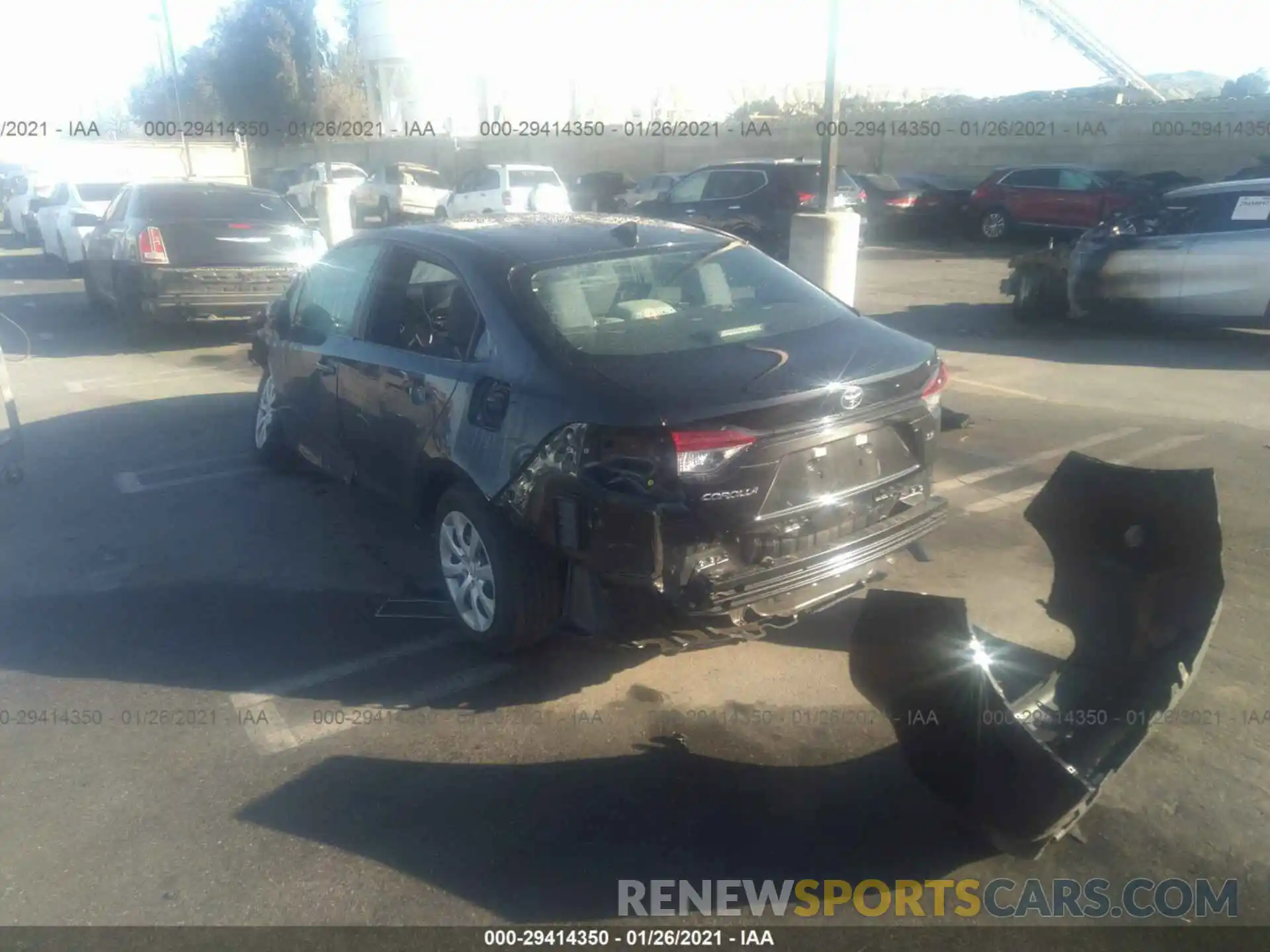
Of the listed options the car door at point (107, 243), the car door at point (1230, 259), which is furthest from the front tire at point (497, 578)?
the car door at point (1230, 259)

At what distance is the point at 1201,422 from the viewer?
7.59 metres

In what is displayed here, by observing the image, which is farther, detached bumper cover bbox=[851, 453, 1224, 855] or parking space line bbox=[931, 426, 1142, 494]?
parking space line bbox=[931, 426, 1142, 494]

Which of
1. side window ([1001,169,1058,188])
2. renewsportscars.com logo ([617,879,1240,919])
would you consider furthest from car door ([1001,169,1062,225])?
renewsportscars.com logo ([617,879,1240,919])

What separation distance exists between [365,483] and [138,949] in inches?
104

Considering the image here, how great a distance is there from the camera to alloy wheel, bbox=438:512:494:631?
166 inches

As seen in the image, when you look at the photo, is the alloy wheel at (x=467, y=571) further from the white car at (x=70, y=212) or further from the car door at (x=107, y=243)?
the white car at (x=70, y=212)

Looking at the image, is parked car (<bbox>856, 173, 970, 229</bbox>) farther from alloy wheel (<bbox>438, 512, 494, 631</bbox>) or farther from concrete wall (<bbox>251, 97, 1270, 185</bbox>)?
alloy wheel (<bbox>438, 512, 494, 631</bbox>)

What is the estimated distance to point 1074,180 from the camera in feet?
69.0

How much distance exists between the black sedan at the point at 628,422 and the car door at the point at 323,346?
3.8 inches

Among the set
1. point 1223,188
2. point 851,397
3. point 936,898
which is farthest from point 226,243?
point 1223,188

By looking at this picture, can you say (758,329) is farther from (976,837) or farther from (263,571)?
(263,571)

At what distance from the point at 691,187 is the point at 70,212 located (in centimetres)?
1004

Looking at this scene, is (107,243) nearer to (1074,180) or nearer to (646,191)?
(646,191)

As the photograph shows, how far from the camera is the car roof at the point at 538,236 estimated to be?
4422 millimetres
